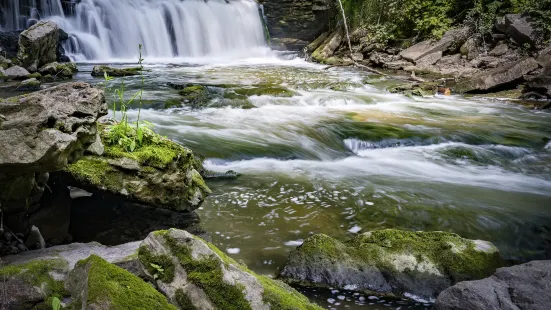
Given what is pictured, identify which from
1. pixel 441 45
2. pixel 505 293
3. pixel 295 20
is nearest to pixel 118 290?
pixel 505 293

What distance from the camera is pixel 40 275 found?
2555mm

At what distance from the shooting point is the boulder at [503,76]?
13.8 meters

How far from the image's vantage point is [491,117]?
434 inches

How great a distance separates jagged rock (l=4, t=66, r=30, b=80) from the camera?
44.2 ft

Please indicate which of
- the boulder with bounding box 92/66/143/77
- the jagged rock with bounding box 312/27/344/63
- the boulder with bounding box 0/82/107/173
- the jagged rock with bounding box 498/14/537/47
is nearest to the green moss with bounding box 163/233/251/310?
the boulder with bounding box 0/82/107/173

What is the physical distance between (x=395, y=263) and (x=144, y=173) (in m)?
2.38

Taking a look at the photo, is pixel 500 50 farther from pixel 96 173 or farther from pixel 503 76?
pixel 96 173

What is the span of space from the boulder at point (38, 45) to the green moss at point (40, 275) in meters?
14.6

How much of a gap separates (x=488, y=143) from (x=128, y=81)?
413 inches

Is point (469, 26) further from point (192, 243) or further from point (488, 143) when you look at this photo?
point (192, 243)

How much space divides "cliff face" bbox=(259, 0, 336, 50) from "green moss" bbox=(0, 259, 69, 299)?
86.8 ft

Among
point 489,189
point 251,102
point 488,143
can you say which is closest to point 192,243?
point 489,189

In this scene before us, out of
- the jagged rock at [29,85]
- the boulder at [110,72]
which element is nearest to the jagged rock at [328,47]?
the boulder at [110,72]

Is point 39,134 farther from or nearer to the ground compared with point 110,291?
farther from the ground
